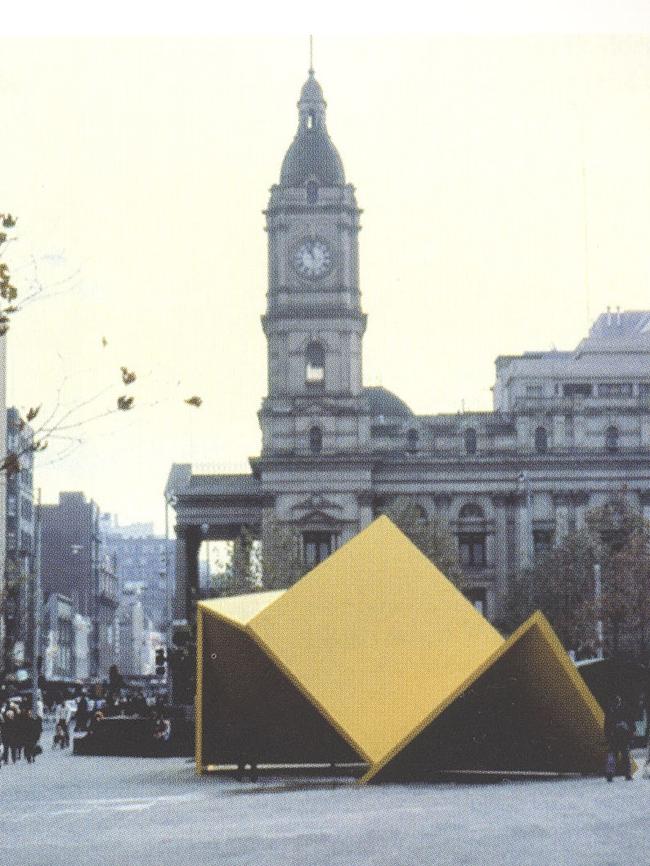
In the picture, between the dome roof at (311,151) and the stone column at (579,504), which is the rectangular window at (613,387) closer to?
the stone column at (579,504)

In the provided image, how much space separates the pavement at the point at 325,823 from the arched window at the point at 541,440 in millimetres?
77013

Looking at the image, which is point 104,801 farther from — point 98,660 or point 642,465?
point 98,660

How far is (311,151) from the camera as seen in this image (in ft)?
356

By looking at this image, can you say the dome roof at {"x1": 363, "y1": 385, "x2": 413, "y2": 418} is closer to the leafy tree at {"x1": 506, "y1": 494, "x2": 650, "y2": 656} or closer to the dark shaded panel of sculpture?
the leafy tree at {"x1": 506, "y1": 494, "x2": 650, "y2": 656}

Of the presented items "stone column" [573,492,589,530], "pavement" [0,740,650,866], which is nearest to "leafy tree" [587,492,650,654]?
"stone column" [573,492,589,530]

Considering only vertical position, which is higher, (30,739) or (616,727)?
(616,727)

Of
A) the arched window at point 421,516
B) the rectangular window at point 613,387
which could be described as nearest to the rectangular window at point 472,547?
the arched window at point 421,516

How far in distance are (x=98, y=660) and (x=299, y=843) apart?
150106mm

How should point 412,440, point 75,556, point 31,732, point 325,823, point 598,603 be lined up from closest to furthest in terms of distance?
point 325,823, point 31,732, point 598,603, point 412,440, point 75,556

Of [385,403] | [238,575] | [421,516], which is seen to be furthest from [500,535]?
[238,575]

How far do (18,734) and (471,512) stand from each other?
6621cm

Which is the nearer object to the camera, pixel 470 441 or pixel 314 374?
pixel 314 374

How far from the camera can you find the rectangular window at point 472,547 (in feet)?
359

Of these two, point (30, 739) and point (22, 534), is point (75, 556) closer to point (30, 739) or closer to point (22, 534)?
point (22, 534)
